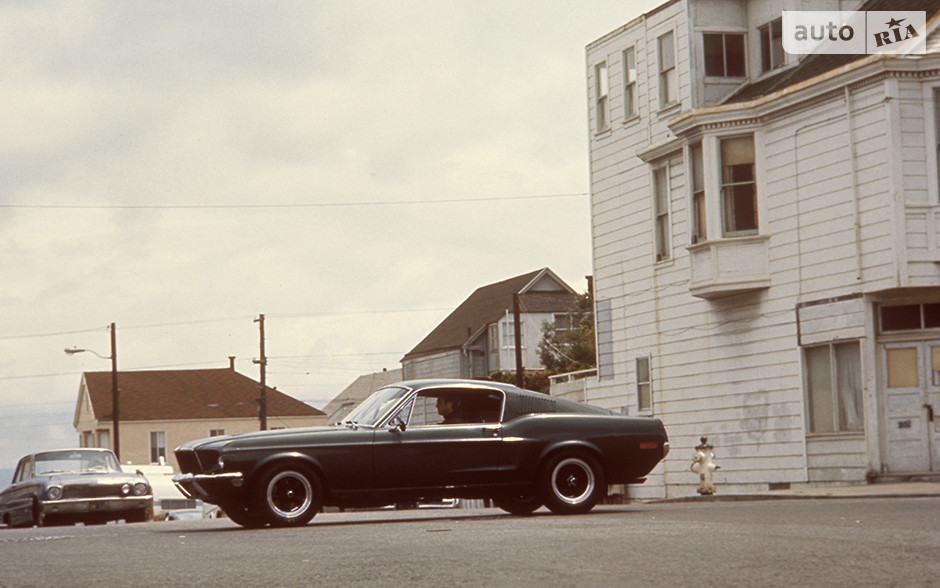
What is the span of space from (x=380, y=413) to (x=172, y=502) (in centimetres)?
3224

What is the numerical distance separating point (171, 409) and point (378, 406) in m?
67.7

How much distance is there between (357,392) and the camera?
107812mm

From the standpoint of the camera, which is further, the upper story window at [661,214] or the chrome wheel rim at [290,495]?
the upper story window at [661,214]

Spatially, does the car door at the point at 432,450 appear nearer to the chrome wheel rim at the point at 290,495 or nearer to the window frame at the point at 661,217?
the chrome wheel rim at the point at 290,495

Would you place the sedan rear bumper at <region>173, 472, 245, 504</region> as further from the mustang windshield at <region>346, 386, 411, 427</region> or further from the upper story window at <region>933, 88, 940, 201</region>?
the upper story window at <region>933, 88, 940, 201</region>

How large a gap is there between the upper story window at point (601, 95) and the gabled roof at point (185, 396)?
51.7 metres

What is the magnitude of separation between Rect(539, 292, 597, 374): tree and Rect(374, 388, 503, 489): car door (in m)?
46.3

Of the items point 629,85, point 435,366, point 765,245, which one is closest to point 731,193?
point 765,245

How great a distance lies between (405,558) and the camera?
8.83 metres

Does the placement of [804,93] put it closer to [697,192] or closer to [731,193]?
[731,193]

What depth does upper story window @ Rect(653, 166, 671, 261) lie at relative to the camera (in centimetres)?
2862

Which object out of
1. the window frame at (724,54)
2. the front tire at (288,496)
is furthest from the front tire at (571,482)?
the window frame at (724,54)

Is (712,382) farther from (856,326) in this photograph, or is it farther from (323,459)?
(323,459)

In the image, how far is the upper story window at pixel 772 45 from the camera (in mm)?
27453
